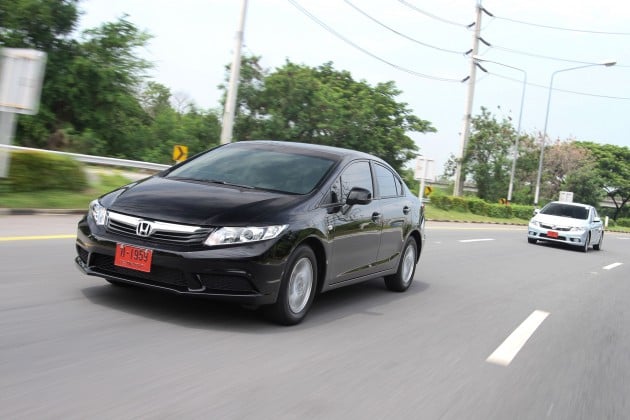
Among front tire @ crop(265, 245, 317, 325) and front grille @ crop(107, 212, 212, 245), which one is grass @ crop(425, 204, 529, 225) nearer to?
front tire @ crop(265, 245, 317, 325)

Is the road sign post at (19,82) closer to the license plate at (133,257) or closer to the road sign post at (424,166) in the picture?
the license plate at (133,257)

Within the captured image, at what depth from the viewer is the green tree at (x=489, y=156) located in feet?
168

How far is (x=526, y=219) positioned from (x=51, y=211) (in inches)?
1575

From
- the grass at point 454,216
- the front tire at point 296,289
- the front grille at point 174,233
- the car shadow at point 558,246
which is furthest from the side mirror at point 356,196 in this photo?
the grass at point 454,216

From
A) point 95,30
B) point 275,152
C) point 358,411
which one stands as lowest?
point 358,411

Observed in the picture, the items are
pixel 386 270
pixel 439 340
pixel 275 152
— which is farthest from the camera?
pixel 386 270

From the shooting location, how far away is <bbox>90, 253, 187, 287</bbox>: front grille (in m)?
4.97

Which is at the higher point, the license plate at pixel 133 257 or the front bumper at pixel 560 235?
the front bumper at pixel 560 235

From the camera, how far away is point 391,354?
515 cm

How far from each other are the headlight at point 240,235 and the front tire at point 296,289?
30 centimetres

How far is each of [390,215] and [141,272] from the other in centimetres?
313

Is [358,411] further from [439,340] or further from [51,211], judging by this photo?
[51,211]

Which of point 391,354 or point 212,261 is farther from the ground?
point 212,261

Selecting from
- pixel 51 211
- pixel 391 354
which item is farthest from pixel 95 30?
pixel 391 354
